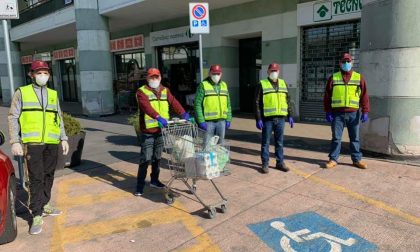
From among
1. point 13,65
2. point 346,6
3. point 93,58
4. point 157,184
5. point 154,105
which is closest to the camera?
point 154,105

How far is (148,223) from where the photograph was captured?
4.14m

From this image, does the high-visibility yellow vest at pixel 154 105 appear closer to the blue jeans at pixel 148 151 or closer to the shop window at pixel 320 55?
the blue jeans at pixel 148 151

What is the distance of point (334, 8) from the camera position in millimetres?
10141

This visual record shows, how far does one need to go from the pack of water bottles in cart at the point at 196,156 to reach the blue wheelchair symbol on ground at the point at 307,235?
2.56ft

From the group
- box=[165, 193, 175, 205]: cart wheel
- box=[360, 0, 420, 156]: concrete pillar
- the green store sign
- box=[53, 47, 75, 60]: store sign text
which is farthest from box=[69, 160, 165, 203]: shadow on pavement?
box=[53, 47, 75, 60]: store sign text

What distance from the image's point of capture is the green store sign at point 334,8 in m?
9.72

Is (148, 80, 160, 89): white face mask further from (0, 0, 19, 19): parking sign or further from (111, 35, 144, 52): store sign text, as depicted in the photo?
(111, 35, 144, 52): store sign text

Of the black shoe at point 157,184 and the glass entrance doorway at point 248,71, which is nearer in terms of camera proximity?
the black shoe at point 157,184

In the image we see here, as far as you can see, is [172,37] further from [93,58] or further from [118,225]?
[118,225]

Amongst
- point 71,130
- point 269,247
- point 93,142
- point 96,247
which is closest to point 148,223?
point 96,247

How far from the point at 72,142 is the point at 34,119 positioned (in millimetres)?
2639

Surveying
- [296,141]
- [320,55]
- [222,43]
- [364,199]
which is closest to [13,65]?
[222,43]

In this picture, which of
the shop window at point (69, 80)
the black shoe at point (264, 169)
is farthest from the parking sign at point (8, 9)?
the shop window at point (69, 80)

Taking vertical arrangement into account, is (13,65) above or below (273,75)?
above
